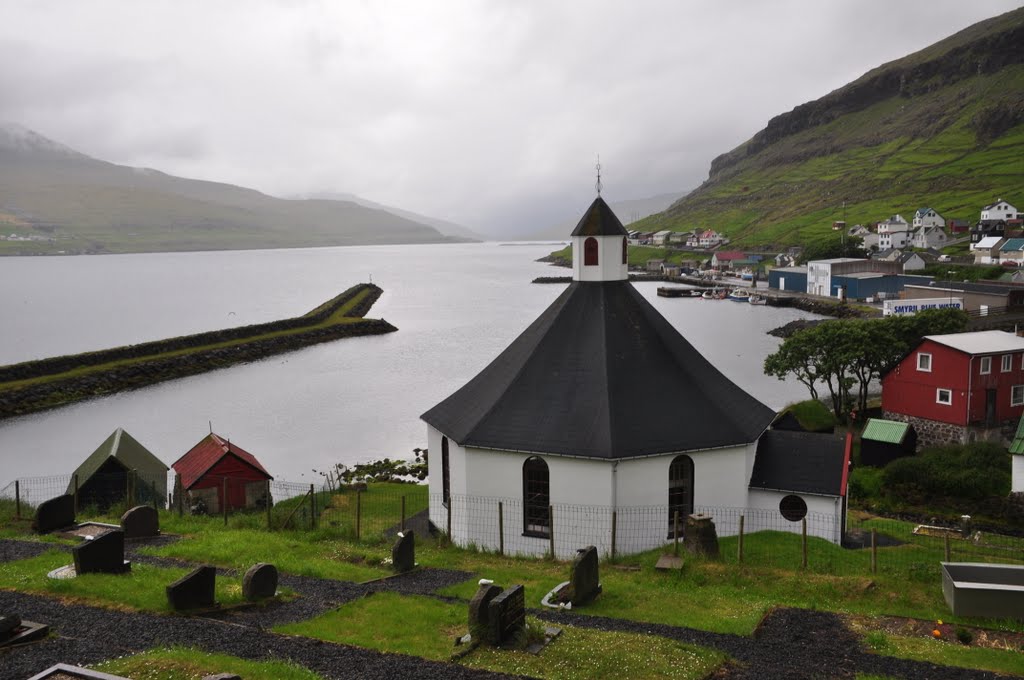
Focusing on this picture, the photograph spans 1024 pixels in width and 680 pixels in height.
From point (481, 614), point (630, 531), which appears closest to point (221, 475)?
point (630, 531)

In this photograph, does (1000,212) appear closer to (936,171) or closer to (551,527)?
(936,171)

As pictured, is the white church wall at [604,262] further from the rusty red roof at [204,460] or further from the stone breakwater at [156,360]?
the stone breakwater at [156,360]

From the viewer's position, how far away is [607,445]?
18516 mm

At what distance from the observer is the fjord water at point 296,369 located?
39781 millimetres

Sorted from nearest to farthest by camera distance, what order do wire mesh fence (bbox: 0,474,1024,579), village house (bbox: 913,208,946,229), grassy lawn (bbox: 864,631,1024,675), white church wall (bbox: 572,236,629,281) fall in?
grassy lawn (bbox: 864,631,1024,675), wire mesh fence (bbox: 0,474,1024,579), white church wall (bbox: 572,236,629,281), village house (bbox: 913,208,946,229)

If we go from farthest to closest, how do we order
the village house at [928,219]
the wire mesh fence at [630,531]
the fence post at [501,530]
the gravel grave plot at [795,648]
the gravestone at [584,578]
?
the village house at [928,219] < the fence post at [501,530] < the wire mesh fence at [630,531] < the gravestone at [584,578] < the gravel grave plot at [795,648]

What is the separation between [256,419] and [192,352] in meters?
24.4

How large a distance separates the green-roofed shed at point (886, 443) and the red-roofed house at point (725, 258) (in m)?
123

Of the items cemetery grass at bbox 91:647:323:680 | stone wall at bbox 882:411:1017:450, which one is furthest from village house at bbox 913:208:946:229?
cemetery grass at bbox 91:647:323:680

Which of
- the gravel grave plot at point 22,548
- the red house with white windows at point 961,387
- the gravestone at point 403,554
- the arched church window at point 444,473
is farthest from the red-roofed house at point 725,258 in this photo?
the gravel grave plot at point 22,548

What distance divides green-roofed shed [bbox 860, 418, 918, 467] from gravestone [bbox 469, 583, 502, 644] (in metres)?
26.5

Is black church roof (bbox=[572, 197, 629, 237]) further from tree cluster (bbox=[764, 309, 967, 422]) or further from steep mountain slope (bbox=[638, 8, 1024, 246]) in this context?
steep mountain slope (bbox=[638, 8, 1024, 246])

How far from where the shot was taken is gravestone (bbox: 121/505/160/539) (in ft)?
57.9

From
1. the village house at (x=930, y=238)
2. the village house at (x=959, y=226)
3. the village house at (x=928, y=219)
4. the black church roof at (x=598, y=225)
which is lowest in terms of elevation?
the black church roof at (x=598, y=225)
